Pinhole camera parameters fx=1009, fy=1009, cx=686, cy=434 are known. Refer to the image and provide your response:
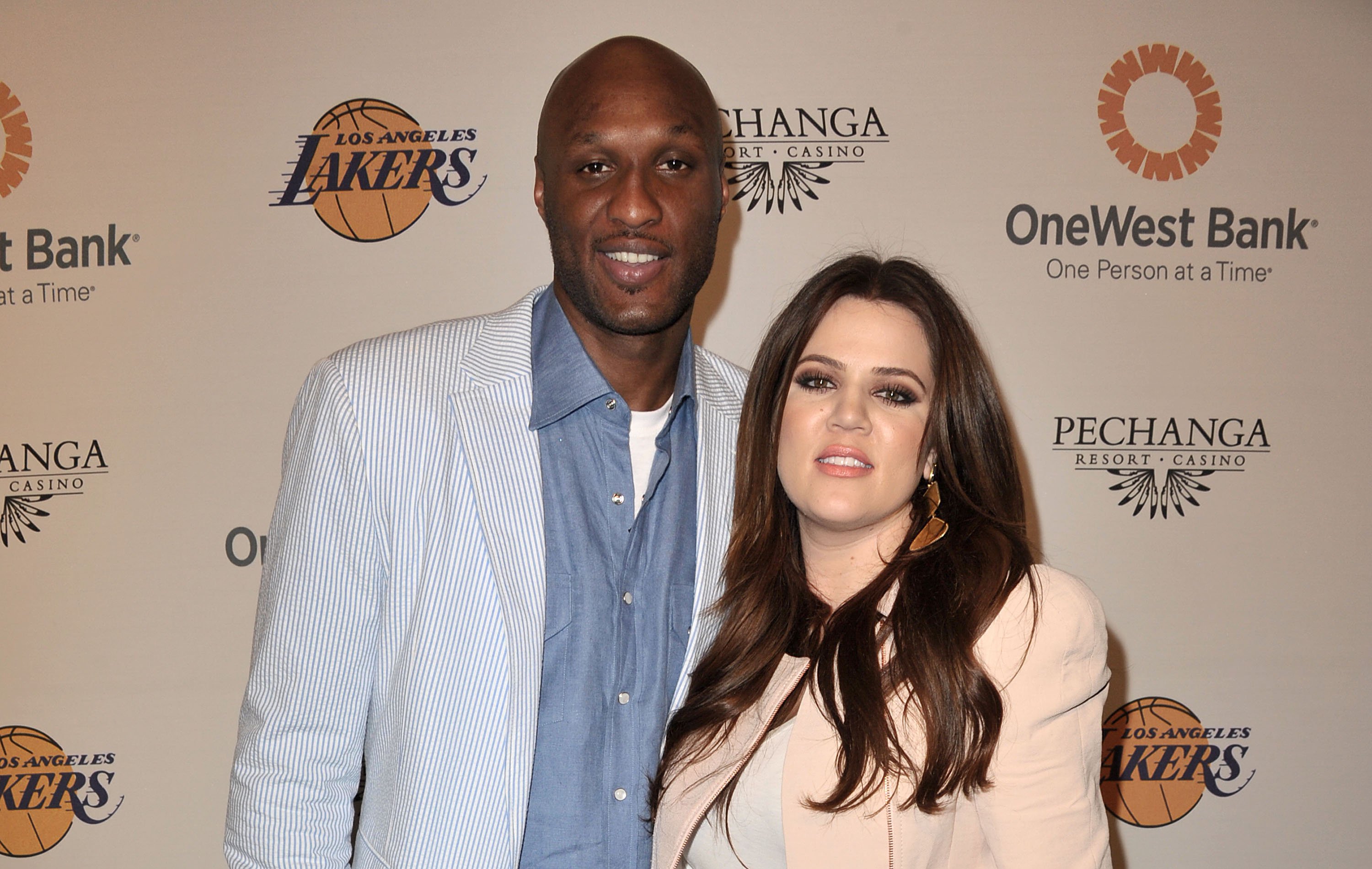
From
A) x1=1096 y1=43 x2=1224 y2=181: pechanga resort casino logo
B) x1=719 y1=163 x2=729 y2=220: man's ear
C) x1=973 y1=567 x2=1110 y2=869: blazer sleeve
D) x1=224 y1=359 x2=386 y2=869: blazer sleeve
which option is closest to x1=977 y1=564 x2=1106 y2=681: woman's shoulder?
x1=973 y1=567 x2=1110 y2=869: blazer sleeve

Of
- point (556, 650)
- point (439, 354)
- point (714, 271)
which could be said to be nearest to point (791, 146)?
point (714, 271)

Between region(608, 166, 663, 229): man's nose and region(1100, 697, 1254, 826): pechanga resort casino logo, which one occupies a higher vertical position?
region(608, 166, 663, 229): man's nose

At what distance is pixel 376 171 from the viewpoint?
9.53 feet

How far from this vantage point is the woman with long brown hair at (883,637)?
1569 millimetres

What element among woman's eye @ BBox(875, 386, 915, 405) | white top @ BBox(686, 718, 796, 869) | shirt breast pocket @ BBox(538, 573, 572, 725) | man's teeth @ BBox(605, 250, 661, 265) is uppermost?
man's teeth @ BBox(605, 250, 661, 265)

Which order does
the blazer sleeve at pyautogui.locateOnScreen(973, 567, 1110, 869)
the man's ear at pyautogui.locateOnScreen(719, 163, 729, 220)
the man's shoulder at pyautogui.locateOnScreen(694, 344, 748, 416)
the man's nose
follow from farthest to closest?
the man's shoulder at pyautogui.locateOnScreen(694, 344, 748, 416) → the man's ear at pyautogui.locateOnScreen(719, 163, 729, 220) → the man's nose → the blazer sleeve at pyautogui.locateOnScreen(973, 567, 1110, 869)

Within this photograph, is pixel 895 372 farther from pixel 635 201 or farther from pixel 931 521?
pixel 635 201

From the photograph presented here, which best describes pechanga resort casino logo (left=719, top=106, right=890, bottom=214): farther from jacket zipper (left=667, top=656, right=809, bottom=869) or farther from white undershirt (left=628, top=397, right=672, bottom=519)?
jacket zipper (left=667, top=656, right=809, bottom=869)

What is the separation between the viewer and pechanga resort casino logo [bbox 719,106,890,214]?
2895mm

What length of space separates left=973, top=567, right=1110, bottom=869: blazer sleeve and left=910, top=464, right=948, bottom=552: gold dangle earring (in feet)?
0.77

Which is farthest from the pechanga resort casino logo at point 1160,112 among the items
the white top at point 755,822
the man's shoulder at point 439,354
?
the white top at point 755,822

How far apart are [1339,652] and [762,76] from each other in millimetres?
2403

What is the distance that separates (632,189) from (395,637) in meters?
0.87

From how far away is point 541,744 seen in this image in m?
1.66
